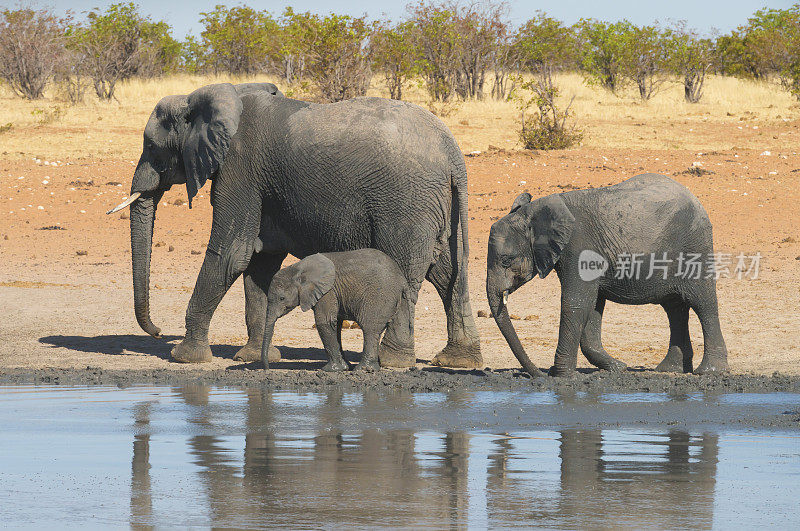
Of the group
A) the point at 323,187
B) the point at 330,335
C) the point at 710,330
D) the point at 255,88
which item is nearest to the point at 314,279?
the point at 330,335

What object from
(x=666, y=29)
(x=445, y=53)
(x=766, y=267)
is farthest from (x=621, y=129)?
(x=666, y=29)

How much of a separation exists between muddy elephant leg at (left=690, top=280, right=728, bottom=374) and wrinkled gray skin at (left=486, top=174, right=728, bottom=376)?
0.01 meters

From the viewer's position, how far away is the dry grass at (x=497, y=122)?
82.0 ft

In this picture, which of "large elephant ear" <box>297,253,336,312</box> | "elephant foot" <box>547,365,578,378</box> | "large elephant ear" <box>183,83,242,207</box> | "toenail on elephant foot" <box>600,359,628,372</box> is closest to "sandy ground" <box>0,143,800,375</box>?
→ "toenail on elephant foot" <box>600,359,628,372</box>

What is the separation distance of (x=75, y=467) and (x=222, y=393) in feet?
9.93

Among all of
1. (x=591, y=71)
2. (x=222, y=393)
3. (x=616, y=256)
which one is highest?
(x=591, y=71)

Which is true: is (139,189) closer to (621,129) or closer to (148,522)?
(148,522)

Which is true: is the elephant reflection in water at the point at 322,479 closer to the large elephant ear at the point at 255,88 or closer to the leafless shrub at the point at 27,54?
the large elephant ear at the point at 255,88

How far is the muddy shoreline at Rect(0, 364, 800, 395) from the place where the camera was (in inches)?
379

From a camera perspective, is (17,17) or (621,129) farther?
(17,17)

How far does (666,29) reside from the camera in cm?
4003

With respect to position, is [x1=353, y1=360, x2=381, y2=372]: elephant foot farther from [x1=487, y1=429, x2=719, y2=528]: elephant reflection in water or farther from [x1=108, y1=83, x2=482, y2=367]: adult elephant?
[x1=487, y1=429, x2=719, y2=528]: elephant reflection in water

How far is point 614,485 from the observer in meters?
5.91

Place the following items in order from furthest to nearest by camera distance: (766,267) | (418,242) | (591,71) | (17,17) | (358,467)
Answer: (591,71)
(17,17)
(766,267)
(418,242)
(358,467)
